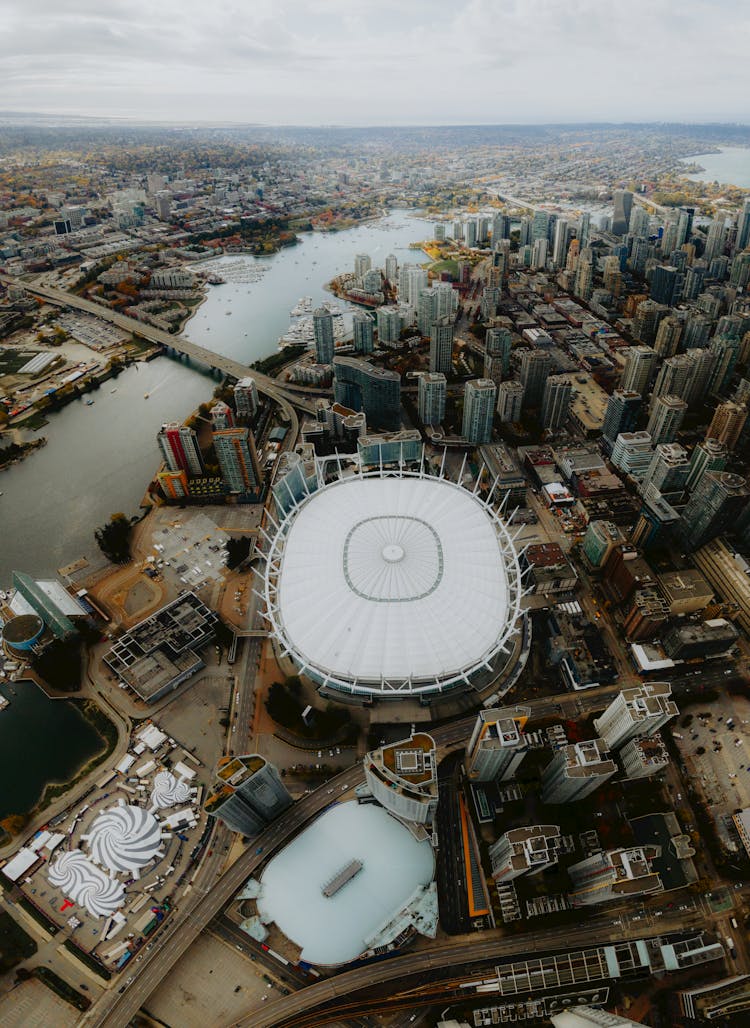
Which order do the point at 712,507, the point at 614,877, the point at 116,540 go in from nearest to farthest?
the point at 614,877 → the point at 712,507 → the point at 116,540

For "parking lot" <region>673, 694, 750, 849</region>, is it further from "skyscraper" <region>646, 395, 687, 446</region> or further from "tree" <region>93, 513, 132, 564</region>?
"tree" <region>93, 513, 132, 564</region>

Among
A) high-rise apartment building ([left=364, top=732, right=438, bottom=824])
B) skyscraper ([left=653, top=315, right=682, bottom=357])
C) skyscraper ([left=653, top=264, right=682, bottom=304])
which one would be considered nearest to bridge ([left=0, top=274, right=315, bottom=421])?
high-rise apartment building ([left=364, top=732, right=438, bottom=824])

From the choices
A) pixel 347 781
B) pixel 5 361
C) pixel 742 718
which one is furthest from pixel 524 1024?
pixel 5 361

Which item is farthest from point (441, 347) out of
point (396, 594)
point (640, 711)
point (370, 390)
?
point (640, 711)

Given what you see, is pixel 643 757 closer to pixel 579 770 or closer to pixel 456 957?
pixel 579 770

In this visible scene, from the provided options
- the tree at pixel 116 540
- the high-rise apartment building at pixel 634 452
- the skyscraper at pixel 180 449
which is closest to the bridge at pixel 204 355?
the skyscraper at pixel 180 449

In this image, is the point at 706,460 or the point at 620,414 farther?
the point at 620,414

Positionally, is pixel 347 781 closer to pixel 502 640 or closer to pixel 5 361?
pixel 502 640
